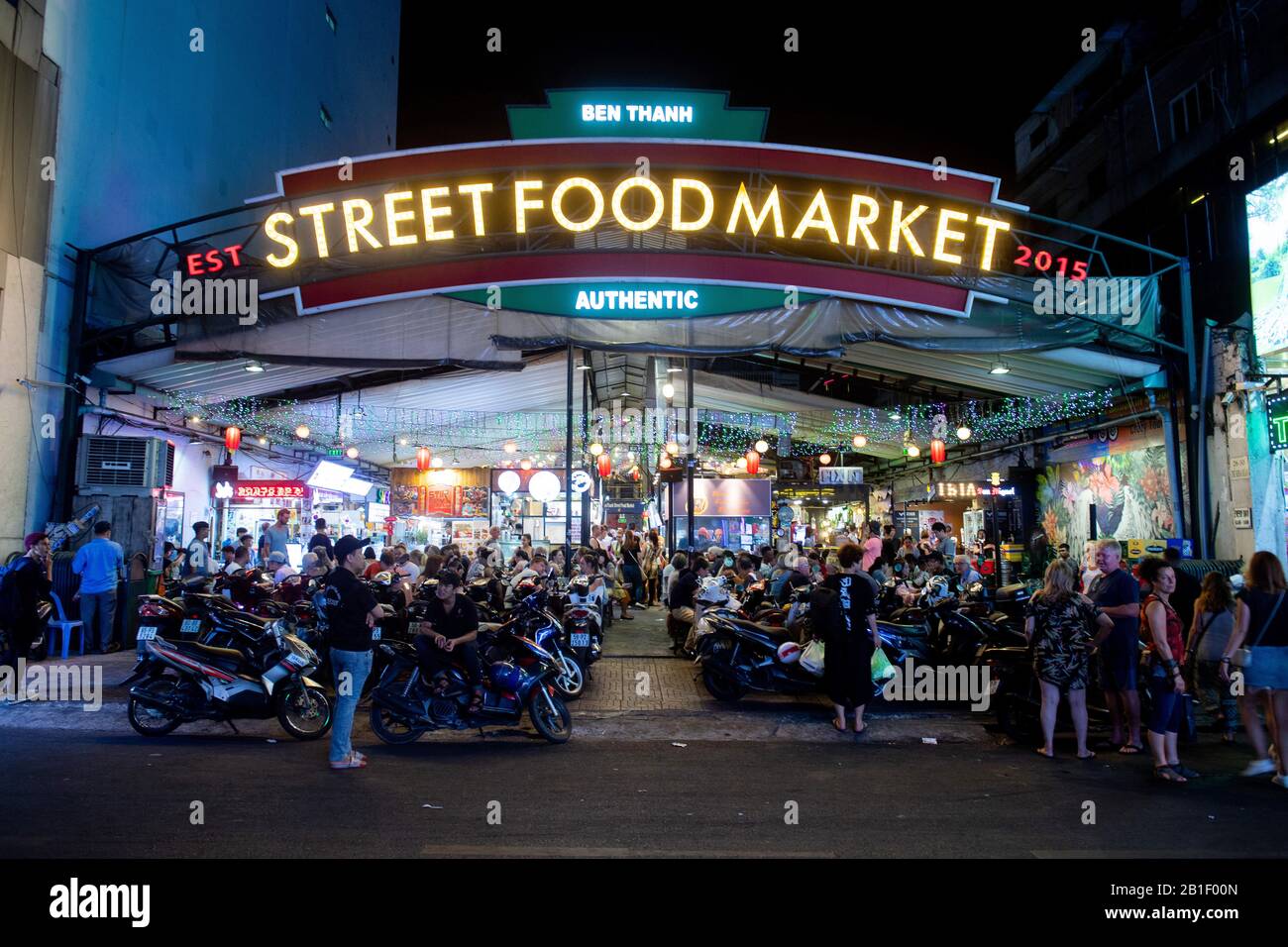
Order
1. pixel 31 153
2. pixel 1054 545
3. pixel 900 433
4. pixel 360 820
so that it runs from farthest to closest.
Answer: pixel 900 433, pixel 1054 545, pixel 31 153, pixel 360 820

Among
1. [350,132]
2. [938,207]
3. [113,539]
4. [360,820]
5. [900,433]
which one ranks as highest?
[350,132]

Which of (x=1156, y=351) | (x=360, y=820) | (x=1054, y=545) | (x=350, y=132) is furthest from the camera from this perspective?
(x=350, y=132)

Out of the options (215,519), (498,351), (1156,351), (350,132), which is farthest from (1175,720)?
(350,132)

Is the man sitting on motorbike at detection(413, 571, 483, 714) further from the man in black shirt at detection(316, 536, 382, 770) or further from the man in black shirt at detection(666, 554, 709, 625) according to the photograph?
the man in black shirt at detection(666, 554, 709, 625)

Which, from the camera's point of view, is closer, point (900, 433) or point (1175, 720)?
point (1175, 720)

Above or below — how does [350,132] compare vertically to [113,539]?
above

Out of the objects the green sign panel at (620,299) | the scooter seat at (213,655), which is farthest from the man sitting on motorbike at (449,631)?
the green sign panel at (620,299)

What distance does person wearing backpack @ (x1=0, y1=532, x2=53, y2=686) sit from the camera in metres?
10.3

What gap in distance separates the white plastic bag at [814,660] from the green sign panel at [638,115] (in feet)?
28.4

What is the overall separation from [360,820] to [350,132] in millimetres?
28370

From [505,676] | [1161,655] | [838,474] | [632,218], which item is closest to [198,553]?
[505,676]

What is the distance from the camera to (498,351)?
13.0m

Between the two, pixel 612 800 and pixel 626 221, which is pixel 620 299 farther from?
pixel 612 800

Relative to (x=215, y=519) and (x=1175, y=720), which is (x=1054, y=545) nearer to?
(x=1175, y=720)
